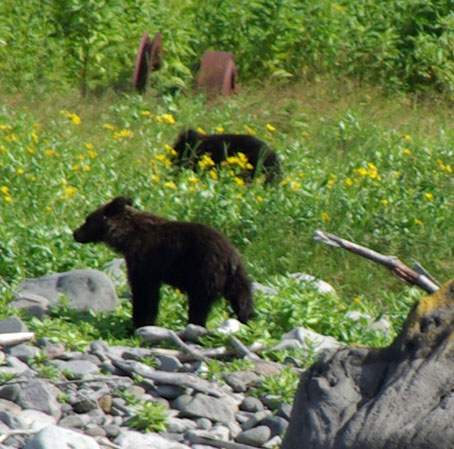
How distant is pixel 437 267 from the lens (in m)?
10.2

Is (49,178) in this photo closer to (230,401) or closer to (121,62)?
(230,401)

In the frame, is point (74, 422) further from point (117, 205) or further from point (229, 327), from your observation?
point (117, 205)

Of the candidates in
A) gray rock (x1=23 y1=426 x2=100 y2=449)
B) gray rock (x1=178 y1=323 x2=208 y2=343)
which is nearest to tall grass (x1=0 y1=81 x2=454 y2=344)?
gray rock (x1=178 y1=323 x2=208 y2=343)

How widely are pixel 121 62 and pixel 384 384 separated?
13163 millimetres

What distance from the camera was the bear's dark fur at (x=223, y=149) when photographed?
12.4 metres

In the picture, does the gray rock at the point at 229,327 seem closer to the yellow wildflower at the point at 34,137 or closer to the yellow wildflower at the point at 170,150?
the yellow wildflower at the point at 170,150

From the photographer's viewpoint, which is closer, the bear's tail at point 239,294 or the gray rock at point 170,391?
the gray rock at point 170,391

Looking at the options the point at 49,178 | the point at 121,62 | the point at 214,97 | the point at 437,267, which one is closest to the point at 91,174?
the point at 49,178

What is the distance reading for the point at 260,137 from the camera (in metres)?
14.4

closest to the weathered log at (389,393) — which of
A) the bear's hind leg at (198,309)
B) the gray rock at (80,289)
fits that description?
the bear's hind leg at (198,309)

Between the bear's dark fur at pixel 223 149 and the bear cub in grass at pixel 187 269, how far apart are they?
3704mm

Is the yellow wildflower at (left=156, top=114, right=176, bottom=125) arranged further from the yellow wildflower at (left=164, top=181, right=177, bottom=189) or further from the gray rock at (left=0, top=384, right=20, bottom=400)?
the gray rock at (left=0, top=384, right=20, bottom=400)

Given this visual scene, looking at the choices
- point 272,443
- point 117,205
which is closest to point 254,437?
point 272,443

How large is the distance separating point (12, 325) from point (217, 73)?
9.01 m
